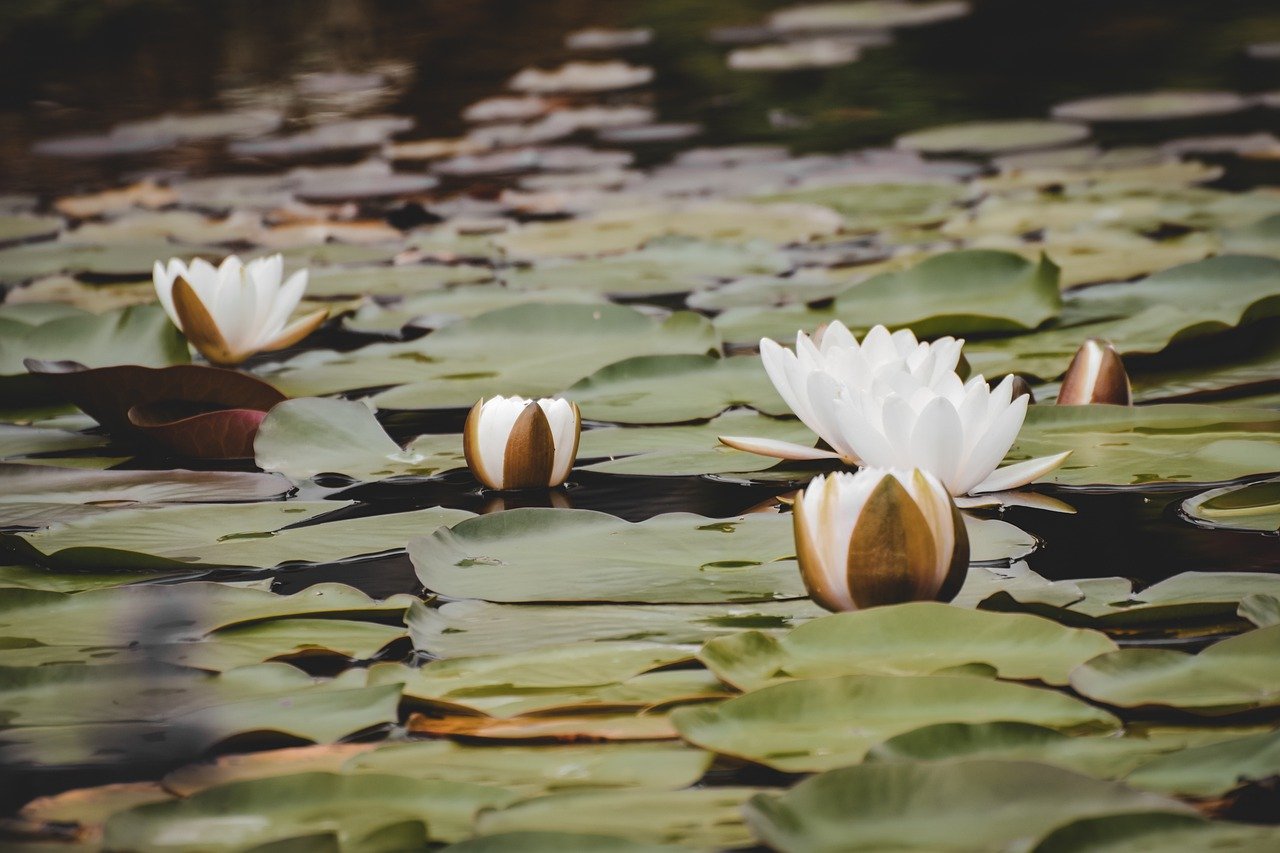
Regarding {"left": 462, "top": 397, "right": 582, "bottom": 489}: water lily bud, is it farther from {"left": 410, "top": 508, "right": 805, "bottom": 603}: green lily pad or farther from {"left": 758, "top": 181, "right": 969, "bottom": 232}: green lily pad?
{"left": 758, "top": 181, "right": 969, "bottom": 232}: green lily pad

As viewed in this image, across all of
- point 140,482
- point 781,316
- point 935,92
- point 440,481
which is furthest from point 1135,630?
point 935,92

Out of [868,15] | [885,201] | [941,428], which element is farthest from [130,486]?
[868,15]

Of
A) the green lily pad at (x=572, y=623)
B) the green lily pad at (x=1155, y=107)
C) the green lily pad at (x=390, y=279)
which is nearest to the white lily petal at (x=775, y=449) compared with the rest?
the green lily pad at (x=572, y=623)

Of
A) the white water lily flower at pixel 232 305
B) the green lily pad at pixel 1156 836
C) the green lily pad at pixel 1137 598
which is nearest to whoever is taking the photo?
the green lily pad at pixel 1156 836

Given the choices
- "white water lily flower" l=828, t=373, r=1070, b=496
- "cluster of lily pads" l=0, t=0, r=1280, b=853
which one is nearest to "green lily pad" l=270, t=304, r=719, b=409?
"cluster of lily pads" l=0, t=0, r=1280, b=853

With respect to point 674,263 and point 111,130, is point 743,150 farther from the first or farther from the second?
point 111,130

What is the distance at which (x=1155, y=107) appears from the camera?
441 centimetres

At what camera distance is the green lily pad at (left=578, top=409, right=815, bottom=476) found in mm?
1517

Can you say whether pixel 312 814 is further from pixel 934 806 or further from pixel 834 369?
pixel 834 369

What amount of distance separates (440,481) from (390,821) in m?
0.75

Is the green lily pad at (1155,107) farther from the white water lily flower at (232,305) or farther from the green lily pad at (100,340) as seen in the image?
the green lily pad at (100,340)

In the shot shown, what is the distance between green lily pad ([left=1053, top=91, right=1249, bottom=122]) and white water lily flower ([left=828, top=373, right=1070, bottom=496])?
11.1ft

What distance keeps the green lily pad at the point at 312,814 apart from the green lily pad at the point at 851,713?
15cm

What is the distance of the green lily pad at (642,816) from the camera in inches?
30.6
